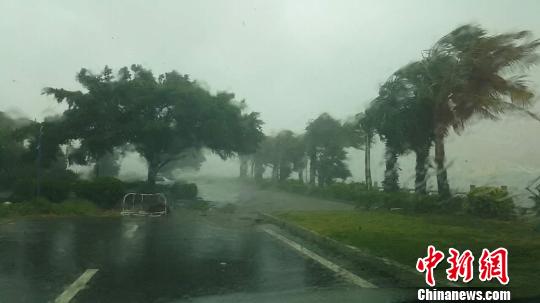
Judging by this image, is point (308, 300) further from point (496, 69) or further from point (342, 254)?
point (496, 69)

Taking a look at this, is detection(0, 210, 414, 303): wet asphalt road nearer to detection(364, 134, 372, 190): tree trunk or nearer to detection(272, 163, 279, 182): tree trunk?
detection(364, 134, 372, 190): tree trunk

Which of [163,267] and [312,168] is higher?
[312,168]

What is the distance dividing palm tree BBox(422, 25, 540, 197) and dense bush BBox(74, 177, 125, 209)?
12762 millimetres

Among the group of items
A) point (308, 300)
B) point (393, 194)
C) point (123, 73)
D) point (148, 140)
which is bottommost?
point (308, 300)

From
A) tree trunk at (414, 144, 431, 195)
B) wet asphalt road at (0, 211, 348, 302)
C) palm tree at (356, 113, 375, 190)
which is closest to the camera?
wet asphalt road at (0, 211, 348, 302)

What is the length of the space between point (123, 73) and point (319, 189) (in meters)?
13.0

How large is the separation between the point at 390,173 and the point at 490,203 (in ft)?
24.7

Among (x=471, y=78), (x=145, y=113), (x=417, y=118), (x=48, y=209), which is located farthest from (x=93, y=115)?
(x=471, y=78)

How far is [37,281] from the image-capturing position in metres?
8.41

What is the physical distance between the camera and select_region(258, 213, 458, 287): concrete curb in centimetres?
853

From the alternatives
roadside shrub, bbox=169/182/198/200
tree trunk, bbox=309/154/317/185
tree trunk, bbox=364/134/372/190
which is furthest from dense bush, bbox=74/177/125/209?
tree trunk, bbox=309/154/317/185

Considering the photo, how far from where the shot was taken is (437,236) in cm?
1260

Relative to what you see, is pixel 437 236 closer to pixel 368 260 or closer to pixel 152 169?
pixel 368 260

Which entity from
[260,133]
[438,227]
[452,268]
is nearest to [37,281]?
[452,268]
